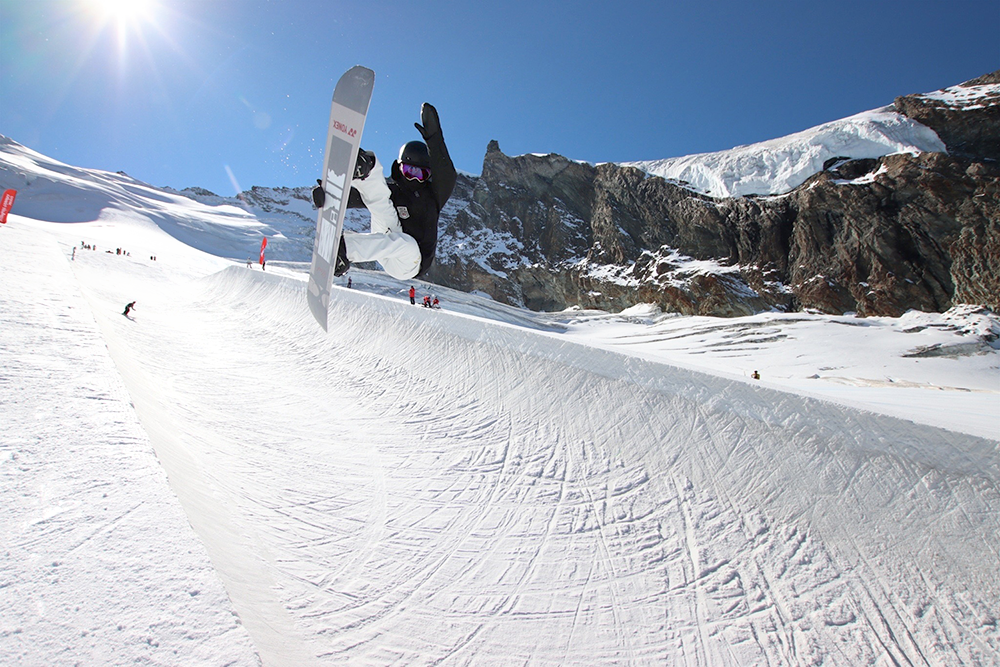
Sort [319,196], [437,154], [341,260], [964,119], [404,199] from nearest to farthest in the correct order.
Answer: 1. [437,154]
2. [404,199]
3. [319,196]
4. [341,260]
5. [964,119]

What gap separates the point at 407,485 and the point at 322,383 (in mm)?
4267

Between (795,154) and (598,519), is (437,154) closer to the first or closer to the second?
(598,519)

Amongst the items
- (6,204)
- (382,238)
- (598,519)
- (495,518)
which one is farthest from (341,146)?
(6,204)

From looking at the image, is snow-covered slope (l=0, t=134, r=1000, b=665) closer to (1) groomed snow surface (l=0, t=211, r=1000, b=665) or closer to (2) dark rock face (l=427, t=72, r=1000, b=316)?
(1) groomed snow surface (l=0, t=211, r=1000, b=665)

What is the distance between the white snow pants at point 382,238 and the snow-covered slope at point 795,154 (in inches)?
2136

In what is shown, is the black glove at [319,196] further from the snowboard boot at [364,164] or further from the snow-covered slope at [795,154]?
the snow-covered slope at [795,154]

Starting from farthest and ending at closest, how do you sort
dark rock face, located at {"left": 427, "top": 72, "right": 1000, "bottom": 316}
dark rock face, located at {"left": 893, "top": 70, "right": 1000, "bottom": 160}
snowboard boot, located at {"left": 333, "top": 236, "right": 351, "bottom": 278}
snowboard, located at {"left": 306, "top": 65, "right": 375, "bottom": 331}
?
dark rock face, located at {"left": 893, "top": 70, "right": 1000, "bottom": 160}, dark rock face, located at {"left": 427, "top": 72, "right": 1000, "bottom": 316}, snowboard boot, located at {"left": 333, "top": 236, "right": 351, "bottom": 278}, snowboard, located at {"left": 306, "top": 65, "right": 375, "bottom": 331}

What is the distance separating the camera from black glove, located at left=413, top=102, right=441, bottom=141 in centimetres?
448

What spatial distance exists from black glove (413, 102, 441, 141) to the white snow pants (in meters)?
0.63

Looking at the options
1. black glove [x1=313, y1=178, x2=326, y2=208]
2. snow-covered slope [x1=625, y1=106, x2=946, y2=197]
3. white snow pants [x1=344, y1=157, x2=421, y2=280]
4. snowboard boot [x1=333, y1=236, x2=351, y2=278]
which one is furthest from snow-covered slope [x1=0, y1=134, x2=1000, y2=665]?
snow-covered slope [x1=625, y1=106, x2=946, y2=197]

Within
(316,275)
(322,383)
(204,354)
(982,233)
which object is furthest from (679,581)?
(982,233)

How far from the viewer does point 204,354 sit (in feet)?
30.5

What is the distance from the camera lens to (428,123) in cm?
455

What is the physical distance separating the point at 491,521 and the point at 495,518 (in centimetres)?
6
